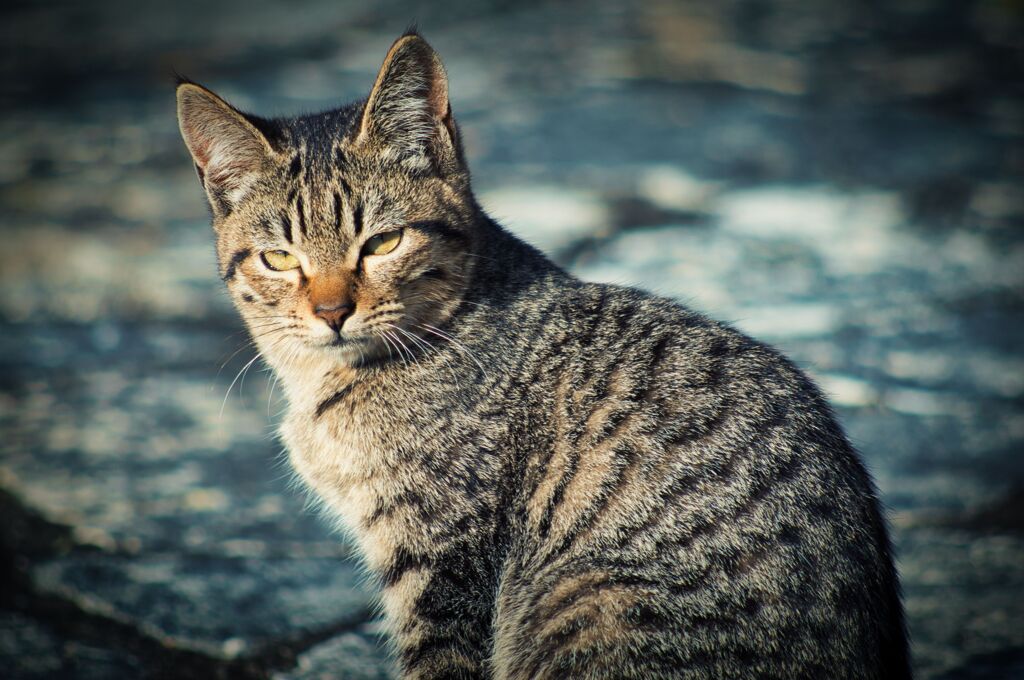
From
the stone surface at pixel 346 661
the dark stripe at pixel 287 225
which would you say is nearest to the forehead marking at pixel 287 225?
the dark stripe at pixel 287 225

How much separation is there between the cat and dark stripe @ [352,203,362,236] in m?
0.01

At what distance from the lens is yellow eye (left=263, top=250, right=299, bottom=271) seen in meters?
2.84

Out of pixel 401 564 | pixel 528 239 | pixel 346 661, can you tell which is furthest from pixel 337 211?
pixel 528 239

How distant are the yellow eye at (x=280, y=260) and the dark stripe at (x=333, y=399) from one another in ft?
1.29

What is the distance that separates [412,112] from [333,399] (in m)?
0.87

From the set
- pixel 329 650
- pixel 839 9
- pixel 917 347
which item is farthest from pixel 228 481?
pixel 839 9

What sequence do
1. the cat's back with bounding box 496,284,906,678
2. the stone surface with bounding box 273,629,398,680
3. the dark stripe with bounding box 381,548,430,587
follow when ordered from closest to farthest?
the cat's back with bounding box 496,284,906,678 → the dark stripe with bounding box 381,548,430,587 → the stone surface with bounding box 273,629,398,680

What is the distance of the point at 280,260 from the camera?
286cm

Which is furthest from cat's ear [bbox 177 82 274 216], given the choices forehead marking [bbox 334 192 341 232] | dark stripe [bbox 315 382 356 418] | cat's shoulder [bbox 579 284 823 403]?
cat's shoulder [bbox 579 284 823 403]

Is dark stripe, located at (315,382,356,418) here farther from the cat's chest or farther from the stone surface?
the stone surface

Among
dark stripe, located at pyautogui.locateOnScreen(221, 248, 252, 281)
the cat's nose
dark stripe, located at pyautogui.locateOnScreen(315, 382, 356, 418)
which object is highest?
dark stripe, located at pyautogui.locateOnScreen(221, 248, 252, 281)

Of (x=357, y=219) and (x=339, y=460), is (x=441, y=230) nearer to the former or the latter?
(x=357, y=219)

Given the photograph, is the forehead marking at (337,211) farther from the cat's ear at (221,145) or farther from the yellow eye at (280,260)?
the cat's ear at (221,145)

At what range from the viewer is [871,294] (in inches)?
216
